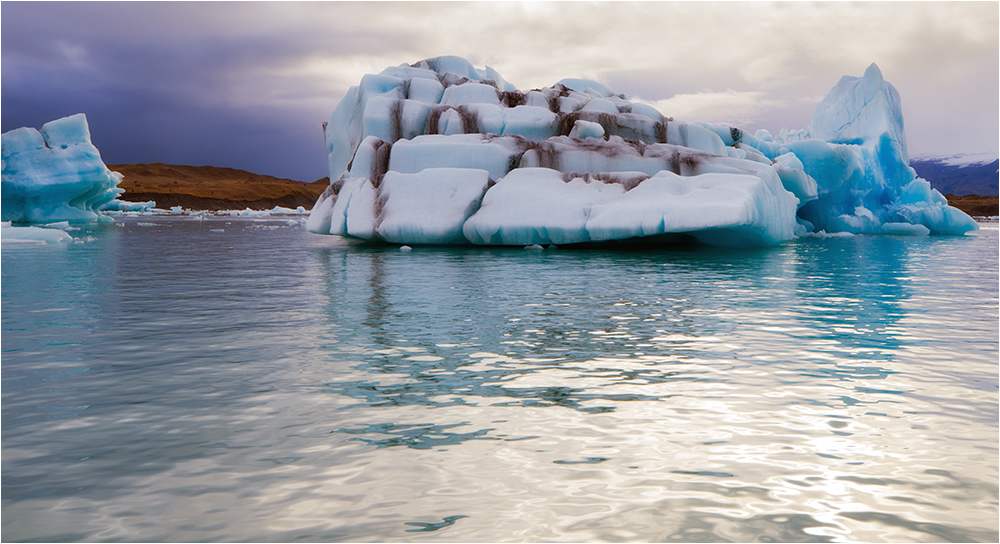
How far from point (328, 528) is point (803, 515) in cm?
222

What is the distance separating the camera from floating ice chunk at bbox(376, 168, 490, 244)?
2033 centimetres

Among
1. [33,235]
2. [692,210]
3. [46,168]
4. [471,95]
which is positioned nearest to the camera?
[692,210]

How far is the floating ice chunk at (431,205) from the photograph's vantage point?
800 inches

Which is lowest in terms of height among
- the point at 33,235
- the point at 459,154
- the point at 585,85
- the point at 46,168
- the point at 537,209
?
the point at 33,235

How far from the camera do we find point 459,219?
66.2 feet

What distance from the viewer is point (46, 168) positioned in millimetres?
35312

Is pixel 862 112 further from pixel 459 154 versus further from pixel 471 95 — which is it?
pixel 459 154

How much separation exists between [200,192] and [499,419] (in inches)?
4751

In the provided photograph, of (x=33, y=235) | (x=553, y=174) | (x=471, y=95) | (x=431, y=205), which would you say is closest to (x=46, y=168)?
(x=33, y=235)

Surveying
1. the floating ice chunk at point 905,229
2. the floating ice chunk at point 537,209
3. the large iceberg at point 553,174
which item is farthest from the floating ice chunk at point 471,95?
the floating ice chunk at point 905,229

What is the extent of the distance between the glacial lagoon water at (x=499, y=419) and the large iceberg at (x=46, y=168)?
30.3m

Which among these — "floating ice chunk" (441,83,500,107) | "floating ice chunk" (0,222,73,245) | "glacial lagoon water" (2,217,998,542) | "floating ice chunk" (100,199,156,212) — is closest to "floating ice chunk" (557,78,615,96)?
"floating ice chunk" (441,83,500,107)

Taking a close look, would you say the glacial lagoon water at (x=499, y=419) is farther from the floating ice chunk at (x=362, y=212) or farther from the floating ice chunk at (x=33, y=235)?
the floating ice chunk at (x=33, y=235)

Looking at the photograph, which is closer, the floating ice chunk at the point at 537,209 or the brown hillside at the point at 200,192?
the floating ice chunk at the point at 537,209
